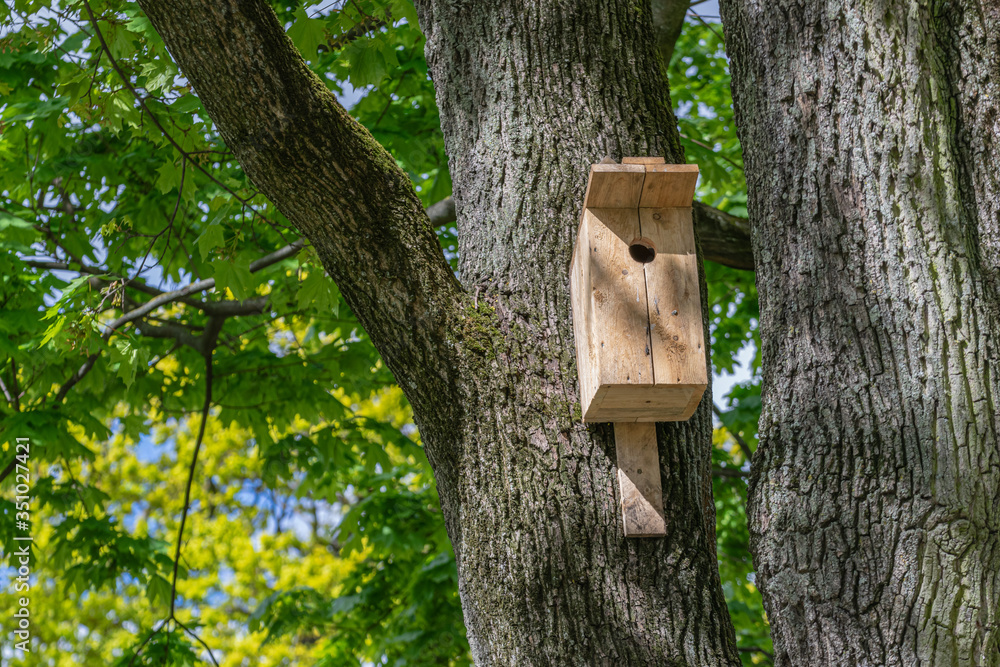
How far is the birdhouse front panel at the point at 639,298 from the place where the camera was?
1.66 metres

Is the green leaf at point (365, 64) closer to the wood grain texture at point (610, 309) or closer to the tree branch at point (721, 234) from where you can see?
the tree branch at point (721, 234)

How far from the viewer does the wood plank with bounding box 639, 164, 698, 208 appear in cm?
168

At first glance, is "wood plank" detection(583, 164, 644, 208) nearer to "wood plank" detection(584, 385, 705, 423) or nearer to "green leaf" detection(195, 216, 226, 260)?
"wood plank" detection(584, 385, 705, 423)

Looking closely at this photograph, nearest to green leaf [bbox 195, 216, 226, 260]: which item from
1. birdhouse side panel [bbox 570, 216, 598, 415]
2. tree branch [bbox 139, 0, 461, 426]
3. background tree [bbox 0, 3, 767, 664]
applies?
background tree [bbox 0, 3, 767, 664]

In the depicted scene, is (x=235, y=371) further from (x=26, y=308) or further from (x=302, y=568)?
(x=302, y=568)

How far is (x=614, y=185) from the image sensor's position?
170 cm

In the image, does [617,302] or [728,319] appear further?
[728,319]

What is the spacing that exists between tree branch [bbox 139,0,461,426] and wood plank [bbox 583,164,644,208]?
1.28 ft

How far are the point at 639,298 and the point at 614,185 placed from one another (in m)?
0.25

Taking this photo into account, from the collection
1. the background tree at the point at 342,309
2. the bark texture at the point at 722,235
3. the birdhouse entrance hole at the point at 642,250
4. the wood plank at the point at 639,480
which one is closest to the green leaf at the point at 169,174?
the background tree at the point at 342,309

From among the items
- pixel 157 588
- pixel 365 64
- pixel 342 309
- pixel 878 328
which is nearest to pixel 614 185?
pixel 878 328

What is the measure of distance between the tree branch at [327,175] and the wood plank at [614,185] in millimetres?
391

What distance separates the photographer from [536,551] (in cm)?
166

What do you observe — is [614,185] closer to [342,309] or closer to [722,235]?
[722,235]
